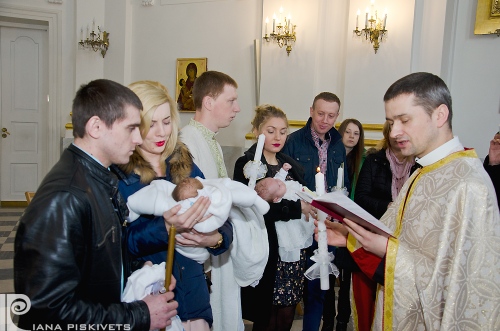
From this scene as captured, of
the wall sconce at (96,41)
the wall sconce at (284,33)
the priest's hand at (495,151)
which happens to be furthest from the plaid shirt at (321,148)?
the wall sconce at (96,41)

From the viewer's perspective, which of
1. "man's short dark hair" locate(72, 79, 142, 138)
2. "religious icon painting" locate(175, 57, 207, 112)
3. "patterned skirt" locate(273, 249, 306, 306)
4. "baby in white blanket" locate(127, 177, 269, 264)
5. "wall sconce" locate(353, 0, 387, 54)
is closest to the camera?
"man's short dark hair" locate(72, 79, 142, 138)

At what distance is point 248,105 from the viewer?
6695mm

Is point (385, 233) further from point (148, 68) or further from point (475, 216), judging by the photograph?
point (148, 68)

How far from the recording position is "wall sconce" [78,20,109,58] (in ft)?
24.3

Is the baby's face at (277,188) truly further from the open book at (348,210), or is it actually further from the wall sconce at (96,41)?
the wall sconce at (96,41)

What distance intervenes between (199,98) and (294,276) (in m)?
1.28

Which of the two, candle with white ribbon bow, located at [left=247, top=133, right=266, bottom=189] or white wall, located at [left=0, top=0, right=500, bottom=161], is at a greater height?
white wall, located at [left=0, top=0, right=500, bottom=161]

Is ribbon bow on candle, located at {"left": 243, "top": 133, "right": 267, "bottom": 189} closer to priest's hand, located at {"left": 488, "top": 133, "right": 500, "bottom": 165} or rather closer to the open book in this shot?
the open book

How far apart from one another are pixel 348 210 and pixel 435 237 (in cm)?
38

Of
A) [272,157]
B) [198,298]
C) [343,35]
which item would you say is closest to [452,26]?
[343,35]

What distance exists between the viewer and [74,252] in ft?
4.20

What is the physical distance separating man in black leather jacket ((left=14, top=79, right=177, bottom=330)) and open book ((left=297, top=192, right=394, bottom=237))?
680 mm

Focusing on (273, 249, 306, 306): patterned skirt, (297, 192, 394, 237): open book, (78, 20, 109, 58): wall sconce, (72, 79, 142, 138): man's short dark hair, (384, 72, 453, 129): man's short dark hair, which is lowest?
(273, 249, 306, 306): patterned skirt

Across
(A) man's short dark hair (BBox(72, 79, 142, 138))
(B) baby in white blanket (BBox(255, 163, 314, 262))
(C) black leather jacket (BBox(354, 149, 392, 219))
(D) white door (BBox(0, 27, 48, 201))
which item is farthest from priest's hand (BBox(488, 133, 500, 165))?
(D) white door (BBox(0, 27, 48, 201))
